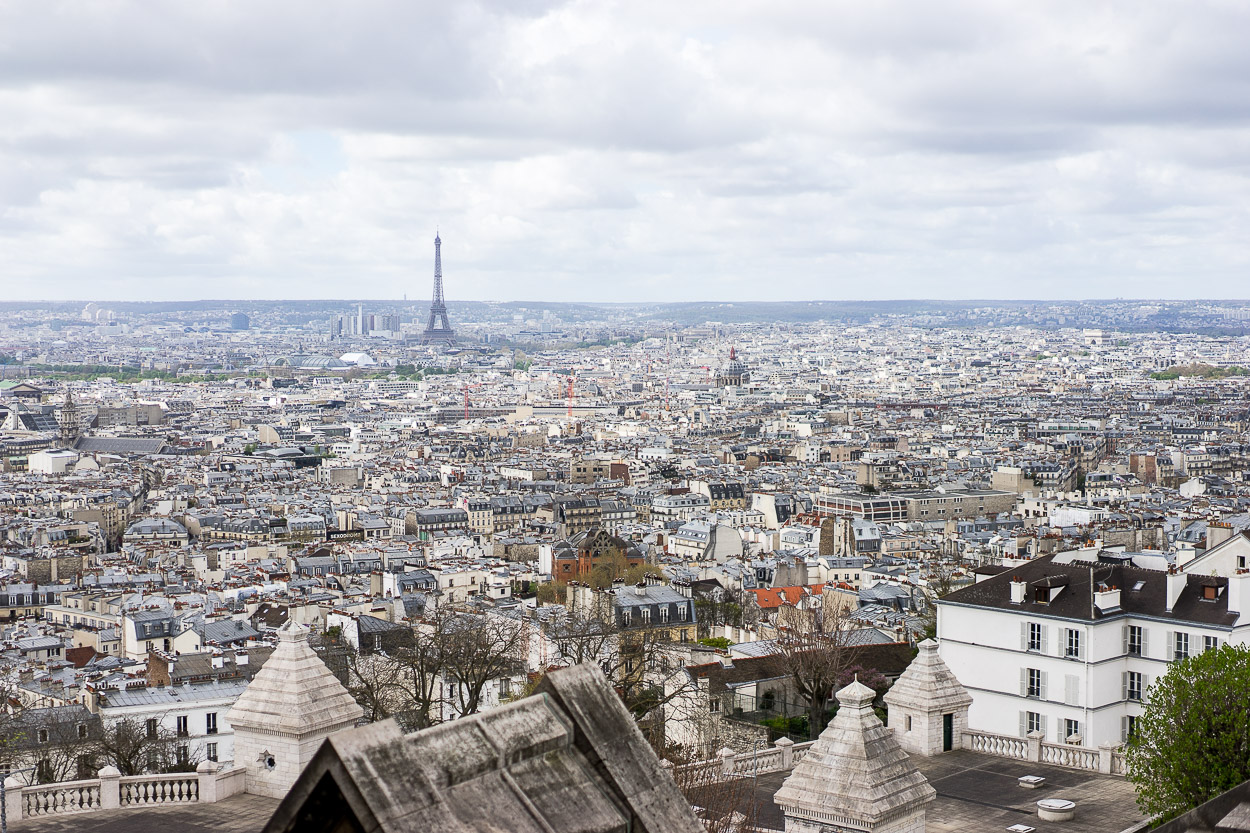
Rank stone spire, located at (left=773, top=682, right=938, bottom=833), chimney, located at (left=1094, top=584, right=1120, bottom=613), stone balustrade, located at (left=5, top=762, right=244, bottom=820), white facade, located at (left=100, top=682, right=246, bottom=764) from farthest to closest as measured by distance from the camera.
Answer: white facade, located at (left=100, top=682, right=246, bottom=764)
chimney, located at (left=1094, top=584, right=1120, bottom=613)
stone balustrade, located at (left=5, top=762, right=244, bottom=820)
stone spire, located at (left=773, top=682, right=938, bottom=833)

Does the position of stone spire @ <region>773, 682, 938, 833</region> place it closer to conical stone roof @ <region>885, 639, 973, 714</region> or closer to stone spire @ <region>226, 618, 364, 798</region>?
stone spire @ <region>226, 618, 364, 798</region>

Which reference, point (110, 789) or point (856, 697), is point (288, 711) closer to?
point (110, 789)

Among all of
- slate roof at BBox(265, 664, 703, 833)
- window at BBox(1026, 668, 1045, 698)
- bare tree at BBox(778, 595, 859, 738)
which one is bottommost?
bare tree at BBox(778, 595, 859, 738)

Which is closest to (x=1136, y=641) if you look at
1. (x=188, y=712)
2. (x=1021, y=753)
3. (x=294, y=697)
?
(x=1021, y=753)

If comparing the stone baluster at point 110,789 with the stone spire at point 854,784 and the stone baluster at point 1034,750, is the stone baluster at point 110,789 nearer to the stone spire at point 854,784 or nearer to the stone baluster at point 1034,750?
the stone spire at point 854,784

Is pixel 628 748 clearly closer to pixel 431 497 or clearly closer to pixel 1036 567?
pixel 1036 567

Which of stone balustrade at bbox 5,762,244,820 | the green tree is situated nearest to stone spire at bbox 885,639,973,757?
the green tree
